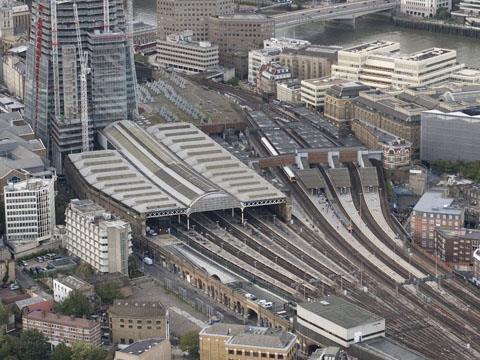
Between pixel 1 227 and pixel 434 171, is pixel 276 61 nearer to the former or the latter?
pixel 434 171

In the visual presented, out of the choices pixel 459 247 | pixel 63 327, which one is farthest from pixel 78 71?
pixel 63 327

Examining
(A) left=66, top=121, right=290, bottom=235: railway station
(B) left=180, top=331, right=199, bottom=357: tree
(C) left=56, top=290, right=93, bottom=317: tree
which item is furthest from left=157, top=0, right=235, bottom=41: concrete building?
(B) left=180, top=331, right=199, bottom=357: tree

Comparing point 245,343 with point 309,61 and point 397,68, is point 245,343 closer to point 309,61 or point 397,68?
point 397,68

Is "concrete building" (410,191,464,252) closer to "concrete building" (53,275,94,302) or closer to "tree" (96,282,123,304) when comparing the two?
"tree" (96,282,123,304)

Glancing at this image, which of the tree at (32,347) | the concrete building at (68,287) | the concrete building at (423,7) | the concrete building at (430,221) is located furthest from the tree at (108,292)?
the concrete building at (423,7)

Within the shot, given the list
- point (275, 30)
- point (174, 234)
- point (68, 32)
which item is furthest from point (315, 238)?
point (275, 30)

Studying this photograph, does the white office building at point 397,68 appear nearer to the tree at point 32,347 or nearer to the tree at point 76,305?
the tree at point 76,305

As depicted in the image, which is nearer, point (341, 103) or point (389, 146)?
point (389, 146)
